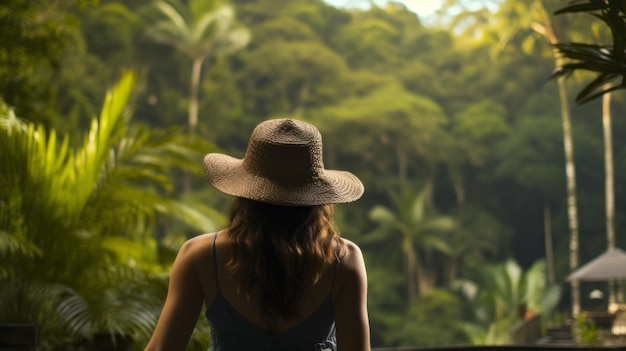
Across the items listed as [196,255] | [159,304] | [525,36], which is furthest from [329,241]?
[525,36]

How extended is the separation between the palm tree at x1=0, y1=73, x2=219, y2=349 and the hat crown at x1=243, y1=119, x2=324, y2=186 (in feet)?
10.3

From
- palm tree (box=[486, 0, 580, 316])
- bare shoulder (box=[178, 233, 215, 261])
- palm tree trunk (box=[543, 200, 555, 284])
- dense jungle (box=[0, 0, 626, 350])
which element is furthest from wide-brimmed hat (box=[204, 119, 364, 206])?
palm tree trunk (box=[543, 200, 555, 284])

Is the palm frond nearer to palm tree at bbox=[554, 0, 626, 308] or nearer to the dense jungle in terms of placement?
palm tree at bbox=[554, 0, 626, 308]

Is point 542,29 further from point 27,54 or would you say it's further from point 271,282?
point 271,282

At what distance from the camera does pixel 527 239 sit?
41.7 metres

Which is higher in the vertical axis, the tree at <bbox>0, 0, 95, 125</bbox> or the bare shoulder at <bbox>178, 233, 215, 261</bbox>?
the tree at <bbox>0, 0, 95, 125</bbox>

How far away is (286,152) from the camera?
1.72 metres

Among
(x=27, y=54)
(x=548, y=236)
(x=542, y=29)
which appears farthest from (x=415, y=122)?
(x=27, y=54)

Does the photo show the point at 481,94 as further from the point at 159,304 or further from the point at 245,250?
the point at 245,250

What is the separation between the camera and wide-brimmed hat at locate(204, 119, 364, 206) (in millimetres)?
1675

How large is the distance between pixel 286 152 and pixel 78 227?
13.7 ft

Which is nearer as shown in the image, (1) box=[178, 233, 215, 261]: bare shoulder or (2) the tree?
(1) box=[178, 233, 215, 261]: bare shoulder

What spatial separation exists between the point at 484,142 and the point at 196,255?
133 ft

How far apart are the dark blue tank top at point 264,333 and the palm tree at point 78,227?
3.16m
